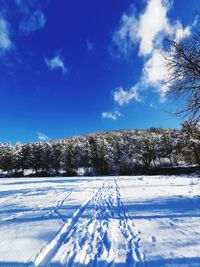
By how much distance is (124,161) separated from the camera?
218 ft

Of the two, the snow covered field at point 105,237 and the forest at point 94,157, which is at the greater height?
the forest at point 94,157

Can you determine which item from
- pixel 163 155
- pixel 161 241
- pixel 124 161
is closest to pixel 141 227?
pixel 161 241

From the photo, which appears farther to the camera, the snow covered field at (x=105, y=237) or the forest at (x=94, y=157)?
the forest at (x=94, y=157)

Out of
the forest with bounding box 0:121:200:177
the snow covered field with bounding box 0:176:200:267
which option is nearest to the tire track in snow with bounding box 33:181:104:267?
the snow covered field with bounding box 0:176:200:267

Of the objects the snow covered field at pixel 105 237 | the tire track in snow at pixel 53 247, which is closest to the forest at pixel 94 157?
the snow covered field at pixel 105 237

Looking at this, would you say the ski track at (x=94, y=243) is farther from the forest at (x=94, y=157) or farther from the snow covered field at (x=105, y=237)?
the forest at (x=94, y=157)

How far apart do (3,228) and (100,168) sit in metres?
61.9

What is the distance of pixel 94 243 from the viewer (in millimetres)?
4961

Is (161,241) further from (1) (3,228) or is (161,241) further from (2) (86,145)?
(2) (86,145)

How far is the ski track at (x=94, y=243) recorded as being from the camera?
4.12 meters

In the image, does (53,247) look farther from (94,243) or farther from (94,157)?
(94,157)

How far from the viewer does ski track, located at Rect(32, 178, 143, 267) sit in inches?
162

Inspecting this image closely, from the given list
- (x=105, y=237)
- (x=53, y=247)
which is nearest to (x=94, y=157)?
(x=105, y=237)

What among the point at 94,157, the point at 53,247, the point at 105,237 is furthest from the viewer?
the point at 94,157
